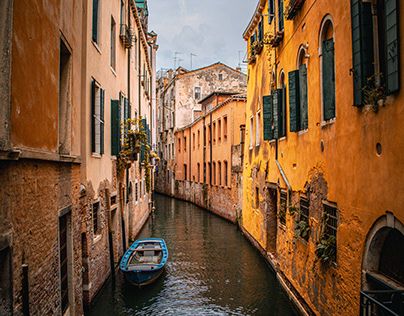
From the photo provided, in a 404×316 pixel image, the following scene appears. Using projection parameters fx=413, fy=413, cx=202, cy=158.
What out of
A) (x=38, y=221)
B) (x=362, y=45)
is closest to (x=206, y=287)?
(x=38, y=221)

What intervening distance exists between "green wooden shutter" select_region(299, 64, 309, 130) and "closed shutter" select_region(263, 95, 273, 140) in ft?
10.3

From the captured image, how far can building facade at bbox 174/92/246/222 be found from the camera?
906 inches

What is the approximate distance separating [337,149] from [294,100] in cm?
295

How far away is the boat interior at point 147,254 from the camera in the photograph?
12977mm

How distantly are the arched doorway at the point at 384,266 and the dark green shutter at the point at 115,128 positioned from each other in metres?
8.38

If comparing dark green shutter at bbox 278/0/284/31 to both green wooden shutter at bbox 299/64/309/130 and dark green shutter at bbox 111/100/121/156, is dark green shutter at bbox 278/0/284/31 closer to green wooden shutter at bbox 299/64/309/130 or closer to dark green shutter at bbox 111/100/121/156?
green wooden shutter at bbox 299/64/309/130

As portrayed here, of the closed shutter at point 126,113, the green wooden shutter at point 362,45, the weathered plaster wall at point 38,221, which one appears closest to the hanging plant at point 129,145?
the closed shutter at point 126,113

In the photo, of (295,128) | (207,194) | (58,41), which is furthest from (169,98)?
(58,41)

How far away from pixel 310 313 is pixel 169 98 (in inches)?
1487

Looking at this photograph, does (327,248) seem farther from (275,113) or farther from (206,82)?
(206,82)

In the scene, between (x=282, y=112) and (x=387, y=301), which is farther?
(x=282, y=112)

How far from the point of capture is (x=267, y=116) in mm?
12789

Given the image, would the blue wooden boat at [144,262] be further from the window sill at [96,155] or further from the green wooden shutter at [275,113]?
the green wooden shutter at [275,113]

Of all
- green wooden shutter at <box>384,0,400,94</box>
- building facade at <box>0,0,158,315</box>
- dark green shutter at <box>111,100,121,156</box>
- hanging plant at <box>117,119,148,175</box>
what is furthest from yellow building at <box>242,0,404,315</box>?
dark green shutter at <box>111,100,121,156</box>
